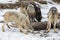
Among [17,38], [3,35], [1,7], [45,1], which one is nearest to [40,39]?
[17,38]

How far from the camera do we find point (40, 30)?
35.9 ft

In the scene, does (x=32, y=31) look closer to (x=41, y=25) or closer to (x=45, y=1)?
(x=41, y=25)

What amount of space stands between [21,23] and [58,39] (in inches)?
74.4

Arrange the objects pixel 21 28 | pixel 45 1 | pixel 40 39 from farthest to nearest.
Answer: pixel 45 1
pixel 21 28
pixel 40 39

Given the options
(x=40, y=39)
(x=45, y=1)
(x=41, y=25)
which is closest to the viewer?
(x=40, y=39)

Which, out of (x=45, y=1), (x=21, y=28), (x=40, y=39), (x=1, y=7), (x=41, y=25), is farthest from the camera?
(x=45, y=1)

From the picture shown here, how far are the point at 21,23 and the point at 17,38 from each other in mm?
1031

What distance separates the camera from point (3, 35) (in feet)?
33.0

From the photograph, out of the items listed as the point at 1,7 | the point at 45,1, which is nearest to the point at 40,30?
the point at 1,7

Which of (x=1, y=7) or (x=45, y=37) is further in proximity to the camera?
(x=1, y=7)

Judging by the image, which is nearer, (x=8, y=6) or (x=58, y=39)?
(x=58, y=39)

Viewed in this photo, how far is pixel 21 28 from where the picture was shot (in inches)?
411

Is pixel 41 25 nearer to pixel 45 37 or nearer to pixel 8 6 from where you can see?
pixel 45 37

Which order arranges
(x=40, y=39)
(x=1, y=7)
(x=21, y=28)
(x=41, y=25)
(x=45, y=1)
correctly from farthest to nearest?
(x=45, y=1)
(x=1, y=7)
(x=41, y=25)
(x=21, y=28)
(x=40, y=39)
